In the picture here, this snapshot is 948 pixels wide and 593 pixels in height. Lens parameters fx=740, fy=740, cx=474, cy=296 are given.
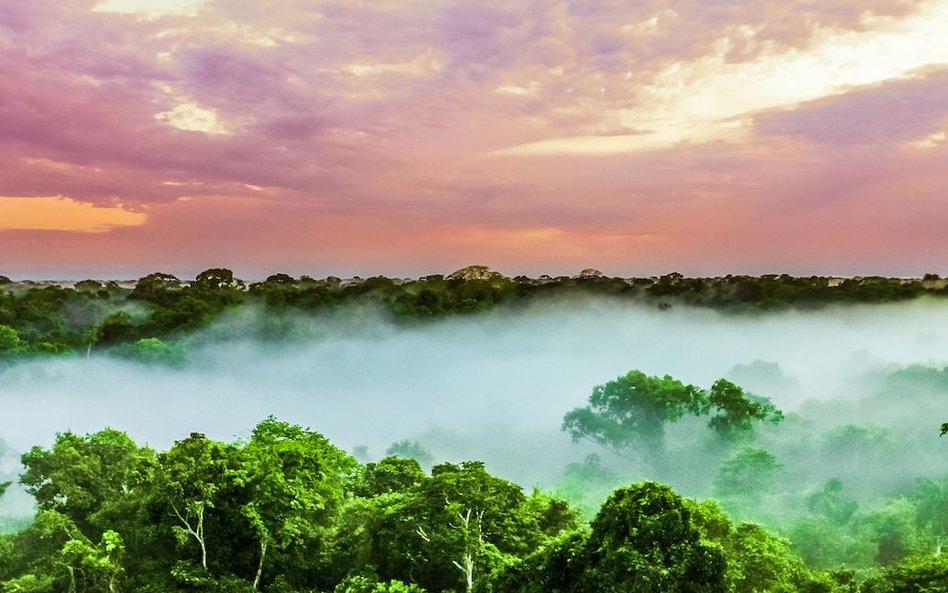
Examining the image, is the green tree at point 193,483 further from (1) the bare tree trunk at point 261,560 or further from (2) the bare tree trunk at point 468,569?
(2) the bare tree trunk at point 468,569

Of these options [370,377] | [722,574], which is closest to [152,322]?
[370,377]

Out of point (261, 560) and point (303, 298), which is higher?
point (303, 298)

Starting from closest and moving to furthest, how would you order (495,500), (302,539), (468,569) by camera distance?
(468,569), (495,500), (302,539)

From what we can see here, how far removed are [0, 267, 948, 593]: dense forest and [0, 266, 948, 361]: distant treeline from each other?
104 centimetres

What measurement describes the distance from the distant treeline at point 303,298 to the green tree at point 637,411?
190 ft

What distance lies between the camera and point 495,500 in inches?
1014

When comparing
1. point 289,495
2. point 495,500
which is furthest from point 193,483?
point 495,500

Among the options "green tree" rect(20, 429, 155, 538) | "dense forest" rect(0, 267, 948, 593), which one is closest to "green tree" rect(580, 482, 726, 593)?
"dense forest" rect(0, 267, 948, 593)

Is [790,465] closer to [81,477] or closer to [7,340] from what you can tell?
[81,477]

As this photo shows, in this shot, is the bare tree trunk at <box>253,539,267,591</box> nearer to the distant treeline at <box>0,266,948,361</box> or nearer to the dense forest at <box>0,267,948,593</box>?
the dense forest at <box>0,267,948,593</box>

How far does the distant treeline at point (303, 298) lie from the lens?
10512 cm

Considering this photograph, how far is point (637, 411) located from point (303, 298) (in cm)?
8492

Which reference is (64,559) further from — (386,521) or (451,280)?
(451,280)

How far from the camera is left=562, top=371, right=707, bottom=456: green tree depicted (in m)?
71.1
